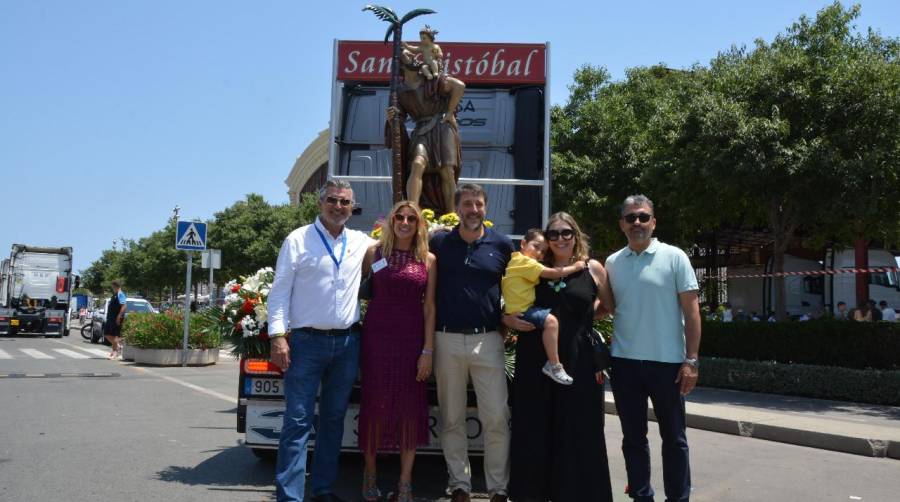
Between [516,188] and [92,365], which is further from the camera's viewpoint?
[92,365]

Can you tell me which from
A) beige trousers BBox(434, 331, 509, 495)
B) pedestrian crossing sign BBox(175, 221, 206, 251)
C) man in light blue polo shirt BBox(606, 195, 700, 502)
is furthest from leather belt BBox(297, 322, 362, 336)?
pedestrian crossing sign BBox(175, 221, 206, 251)

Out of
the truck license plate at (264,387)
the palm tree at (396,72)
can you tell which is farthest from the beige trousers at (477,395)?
the palm tree at (396,72)

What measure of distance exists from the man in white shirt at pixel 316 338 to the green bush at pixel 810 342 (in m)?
9.94

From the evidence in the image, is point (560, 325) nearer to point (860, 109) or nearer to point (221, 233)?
point (860, 109)

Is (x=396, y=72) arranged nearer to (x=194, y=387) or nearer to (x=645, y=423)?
(x=645, y=423)

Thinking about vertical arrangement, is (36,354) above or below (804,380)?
below

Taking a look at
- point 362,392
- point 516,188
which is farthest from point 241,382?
point 516,188

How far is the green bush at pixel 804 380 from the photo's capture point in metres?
11.6

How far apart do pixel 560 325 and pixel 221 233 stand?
137ft

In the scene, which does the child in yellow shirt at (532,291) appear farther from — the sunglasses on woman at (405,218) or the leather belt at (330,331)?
the leather belt at (330,331)

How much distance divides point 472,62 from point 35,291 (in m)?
27.2

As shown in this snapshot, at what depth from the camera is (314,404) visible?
4.57m

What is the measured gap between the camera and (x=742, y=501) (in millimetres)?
5469

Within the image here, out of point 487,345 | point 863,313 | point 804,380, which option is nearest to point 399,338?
point 487,345
